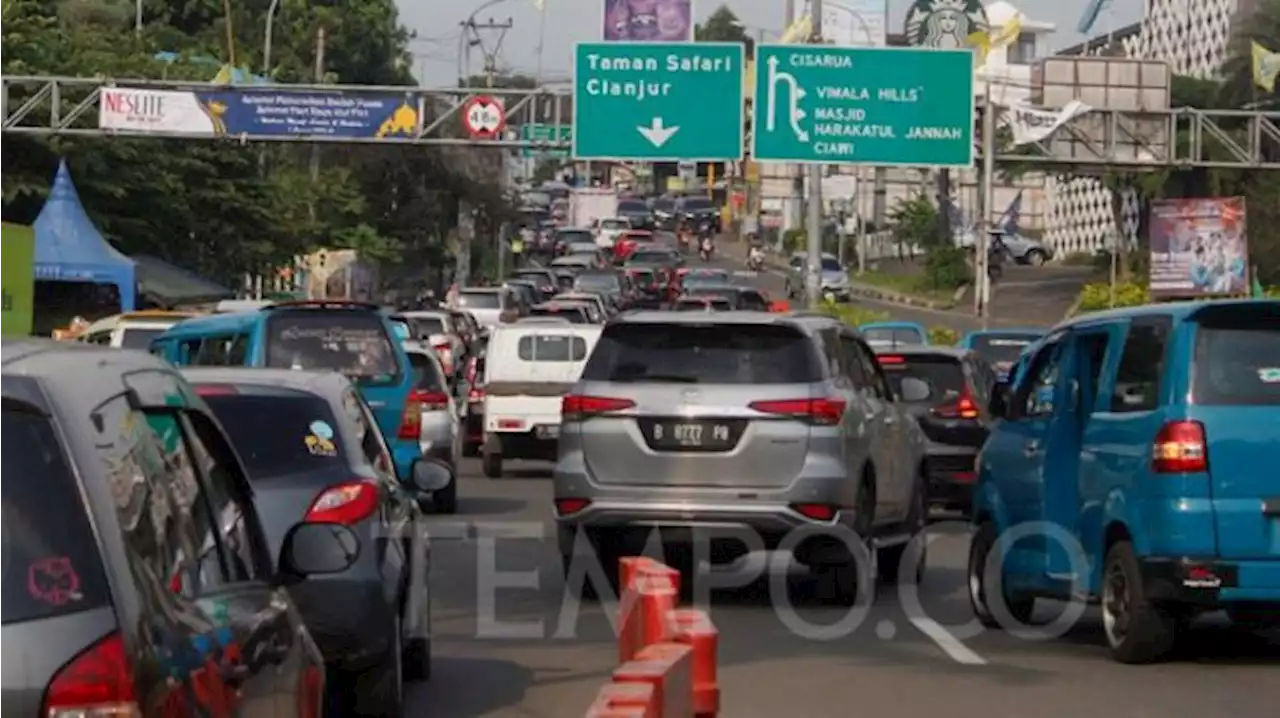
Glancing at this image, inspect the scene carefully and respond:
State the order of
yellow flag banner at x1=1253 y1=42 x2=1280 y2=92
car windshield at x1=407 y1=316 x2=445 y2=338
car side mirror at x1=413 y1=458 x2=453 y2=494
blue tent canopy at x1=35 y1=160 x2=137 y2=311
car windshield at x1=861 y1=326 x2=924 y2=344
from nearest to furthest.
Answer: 1. car side mirror at x1=413 y1=458 x2=453 y2=494
2. car windshield at x1=861 y1=326 x2=924 y2=344
3. blue tent canopy at x1=35 y1=160 x2=137 y2=311
4. car windshield at x1=407 y1=316 x2=445 y2=338
5. yellow flag banner at x1=1253 y1=42 x2=1280 y2=92

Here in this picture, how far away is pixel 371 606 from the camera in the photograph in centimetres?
989

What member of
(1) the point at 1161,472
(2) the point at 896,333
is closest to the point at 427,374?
(1) the point at 1161,472

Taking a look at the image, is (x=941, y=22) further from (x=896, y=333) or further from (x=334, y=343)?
(x=334, y=343)

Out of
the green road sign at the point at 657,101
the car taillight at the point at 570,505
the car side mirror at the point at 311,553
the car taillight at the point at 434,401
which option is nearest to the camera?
the car side mirror at the point at 311,553

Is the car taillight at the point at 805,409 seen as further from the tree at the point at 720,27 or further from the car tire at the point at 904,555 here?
the tree at the point at 720,27

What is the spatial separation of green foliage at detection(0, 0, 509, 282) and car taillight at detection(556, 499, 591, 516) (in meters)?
31.1

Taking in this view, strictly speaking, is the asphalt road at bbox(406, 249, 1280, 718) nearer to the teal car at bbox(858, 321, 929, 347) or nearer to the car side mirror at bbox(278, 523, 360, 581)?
the car side mirror at bbox(278, 523, 360, 581)

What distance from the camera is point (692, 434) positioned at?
49.4ft

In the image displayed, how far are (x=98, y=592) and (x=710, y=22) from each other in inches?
6644

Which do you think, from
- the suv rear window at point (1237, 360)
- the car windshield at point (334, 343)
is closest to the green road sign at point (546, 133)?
the car windshield at point (334, 343)

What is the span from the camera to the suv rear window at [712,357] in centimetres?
1529

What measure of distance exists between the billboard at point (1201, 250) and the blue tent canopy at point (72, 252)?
97.8ft

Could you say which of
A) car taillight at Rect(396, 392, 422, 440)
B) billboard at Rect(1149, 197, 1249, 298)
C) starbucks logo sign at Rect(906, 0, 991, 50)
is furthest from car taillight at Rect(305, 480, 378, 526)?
starbucks logo sign at Rect(906, 0, 991, 50)

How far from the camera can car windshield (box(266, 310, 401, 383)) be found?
19.5 m
